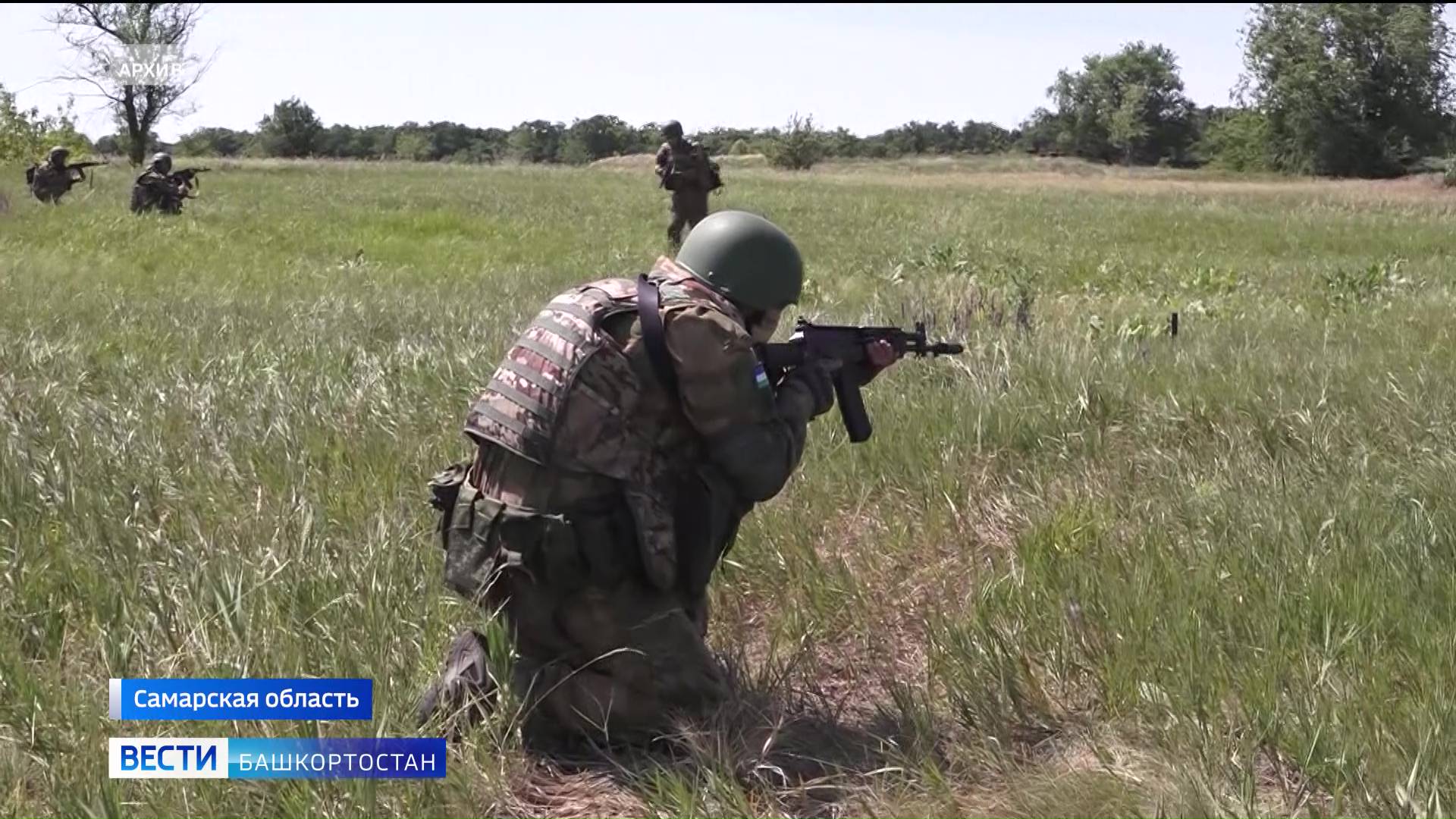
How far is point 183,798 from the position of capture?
2461 millimetres

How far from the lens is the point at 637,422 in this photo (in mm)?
3000

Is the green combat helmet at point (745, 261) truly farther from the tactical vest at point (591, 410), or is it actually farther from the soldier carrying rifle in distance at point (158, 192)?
the soldier carrying rifle in distance at point (158, 192)

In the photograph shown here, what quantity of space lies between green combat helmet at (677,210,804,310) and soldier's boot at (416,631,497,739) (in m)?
1.05

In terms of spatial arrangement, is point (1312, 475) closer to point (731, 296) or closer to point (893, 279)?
point (731, 296)

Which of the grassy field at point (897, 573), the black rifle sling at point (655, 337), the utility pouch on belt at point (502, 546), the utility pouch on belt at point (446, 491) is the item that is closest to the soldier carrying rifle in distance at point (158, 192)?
the grassy field at point (897, 573)

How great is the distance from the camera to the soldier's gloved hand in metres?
3.16

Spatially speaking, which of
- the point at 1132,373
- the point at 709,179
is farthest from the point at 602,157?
the point at 1132,373

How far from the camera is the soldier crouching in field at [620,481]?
290 cm

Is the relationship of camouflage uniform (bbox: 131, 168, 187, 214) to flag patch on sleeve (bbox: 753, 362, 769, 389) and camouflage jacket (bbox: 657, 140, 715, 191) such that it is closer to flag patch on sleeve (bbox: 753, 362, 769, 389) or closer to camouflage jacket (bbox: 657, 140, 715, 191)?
camouflage jacket (bbox: 657, 140, 715, 191)

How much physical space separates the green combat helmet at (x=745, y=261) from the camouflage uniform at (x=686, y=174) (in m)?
11.9

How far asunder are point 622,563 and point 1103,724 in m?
1.17
